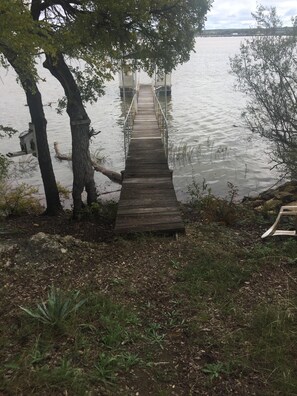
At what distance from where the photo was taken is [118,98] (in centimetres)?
3347

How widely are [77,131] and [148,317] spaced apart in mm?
5873

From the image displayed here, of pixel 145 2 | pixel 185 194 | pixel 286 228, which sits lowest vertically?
pixel 185 194

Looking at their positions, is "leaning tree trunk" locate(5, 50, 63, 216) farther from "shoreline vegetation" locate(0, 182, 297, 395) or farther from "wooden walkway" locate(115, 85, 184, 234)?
"shoreline vegetation" locate(0, 182, 297, 395)

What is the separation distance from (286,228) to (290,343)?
3.90m

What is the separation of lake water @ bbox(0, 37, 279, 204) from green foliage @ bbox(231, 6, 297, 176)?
244cm

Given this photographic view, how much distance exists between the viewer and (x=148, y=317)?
3719 millimetres

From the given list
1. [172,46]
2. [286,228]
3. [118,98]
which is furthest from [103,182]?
[118,98]

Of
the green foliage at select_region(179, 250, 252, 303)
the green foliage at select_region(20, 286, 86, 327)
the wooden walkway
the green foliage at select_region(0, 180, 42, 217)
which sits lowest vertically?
the green foliage at select_region(0, 180, 42, 217)

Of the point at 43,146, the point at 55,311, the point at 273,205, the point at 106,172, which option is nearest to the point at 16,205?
the point at 43,146

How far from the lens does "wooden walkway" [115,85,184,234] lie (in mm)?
6496

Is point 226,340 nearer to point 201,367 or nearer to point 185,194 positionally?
point 201,367

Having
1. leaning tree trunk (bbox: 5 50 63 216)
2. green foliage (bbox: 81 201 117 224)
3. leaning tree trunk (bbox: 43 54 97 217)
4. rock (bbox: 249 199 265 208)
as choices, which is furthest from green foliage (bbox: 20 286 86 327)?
rock (bbox: 249 199 265 208)

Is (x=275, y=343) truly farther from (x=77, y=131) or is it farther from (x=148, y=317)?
(x=77, y=131)

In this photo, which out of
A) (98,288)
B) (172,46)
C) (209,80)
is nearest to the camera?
(98,288)
